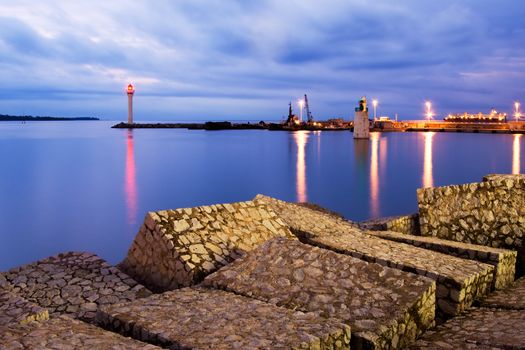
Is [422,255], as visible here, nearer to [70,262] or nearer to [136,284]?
[136,284]

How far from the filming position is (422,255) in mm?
8766

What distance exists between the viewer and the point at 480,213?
10781 millimetres

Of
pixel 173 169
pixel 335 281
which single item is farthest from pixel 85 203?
pixel 335 281

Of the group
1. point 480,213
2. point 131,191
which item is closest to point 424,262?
point 480,213

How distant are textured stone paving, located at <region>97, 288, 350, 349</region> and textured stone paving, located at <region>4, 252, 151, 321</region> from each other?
1.99 meters

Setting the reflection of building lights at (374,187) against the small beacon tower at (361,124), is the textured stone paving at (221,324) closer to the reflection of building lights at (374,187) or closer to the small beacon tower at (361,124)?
the reflection of building lights at (374,187)

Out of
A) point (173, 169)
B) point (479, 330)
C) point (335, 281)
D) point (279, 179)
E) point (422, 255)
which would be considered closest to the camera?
point (479, 330)

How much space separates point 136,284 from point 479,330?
18.6 feet

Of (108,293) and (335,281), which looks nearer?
(335,281)

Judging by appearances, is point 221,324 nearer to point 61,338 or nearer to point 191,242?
point 61,338

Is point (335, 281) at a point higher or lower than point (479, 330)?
higher

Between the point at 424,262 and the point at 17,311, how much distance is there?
20.4ft

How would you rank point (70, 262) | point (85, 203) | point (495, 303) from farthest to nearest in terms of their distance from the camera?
point (85, 203) < point (70, 262) < point (495, 303)

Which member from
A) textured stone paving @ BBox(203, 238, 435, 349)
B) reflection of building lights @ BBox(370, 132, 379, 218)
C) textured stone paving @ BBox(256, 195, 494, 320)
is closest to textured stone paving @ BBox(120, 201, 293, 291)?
textured stone paving @ BBox(203, 238, 435, 349)
